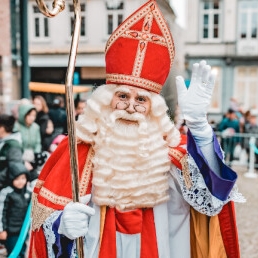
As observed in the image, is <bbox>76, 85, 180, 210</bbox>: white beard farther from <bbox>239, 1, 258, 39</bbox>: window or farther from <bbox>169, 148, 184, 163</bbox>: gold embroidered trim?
<bbox>239, 1, 258, 39</bbox>: window

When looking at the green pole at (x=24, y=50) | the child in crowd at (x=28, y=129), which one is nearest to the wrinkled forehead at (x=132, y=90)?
the child in crowd at (x=28, y=129)

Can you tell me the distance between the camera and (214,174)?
2.01 m

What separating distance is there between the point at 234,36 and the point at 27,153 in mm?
14947

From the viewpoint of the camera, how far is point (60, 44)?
15.8m

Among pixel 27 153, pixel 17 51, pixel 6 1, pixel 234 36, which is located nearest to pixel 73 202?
pixel 27 153

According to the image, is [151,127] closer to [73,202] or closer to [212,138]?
[212,138]

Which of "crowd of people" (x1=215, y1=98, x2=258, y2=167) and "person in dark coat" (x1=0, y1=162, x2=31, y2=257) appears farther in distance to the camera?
"crowd of people" (x1=215, y1=98, x2=258, y2=167)

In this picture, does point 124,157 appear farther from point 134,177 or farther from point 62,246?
point 62,246

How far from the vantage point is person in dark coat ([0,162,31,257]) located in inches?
162

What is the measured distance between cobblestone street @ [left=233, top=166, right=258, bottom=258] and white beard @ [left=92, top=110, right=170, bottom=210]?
3030 mm

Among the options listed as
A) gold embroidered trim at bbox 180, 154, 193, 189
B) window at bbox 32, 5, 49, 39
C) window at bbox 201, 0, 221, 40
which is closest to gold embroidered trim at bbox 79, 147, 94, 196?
gold embroidered trim at bbox 180, 154, 193, 189

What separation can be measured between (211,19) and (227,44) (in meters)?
1.23

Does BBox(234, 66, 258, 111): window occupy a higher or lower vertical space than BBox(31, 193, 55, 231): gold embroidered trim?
lower

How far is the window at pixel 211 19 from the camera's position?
61.9 feet
